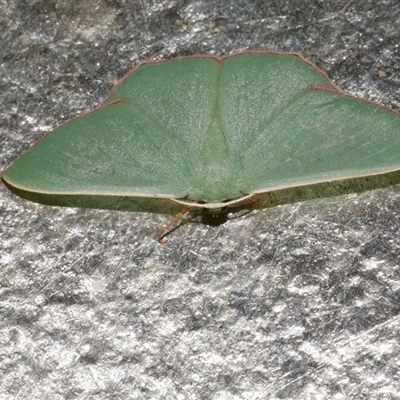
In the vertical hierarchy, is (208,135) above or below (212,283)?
above

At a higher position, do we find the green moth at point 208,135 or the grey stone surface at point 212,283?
the green moth at point 208,135

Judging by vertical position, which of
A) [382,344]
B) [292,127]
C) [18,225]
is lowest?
[382,344]

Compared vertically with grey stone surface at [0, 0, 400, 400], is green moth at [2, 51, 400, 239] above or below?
above

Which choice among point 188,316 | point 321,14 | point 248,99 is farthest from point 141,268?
point 321,14

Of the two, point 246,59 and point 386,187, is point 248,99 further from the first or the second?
point 386,187
